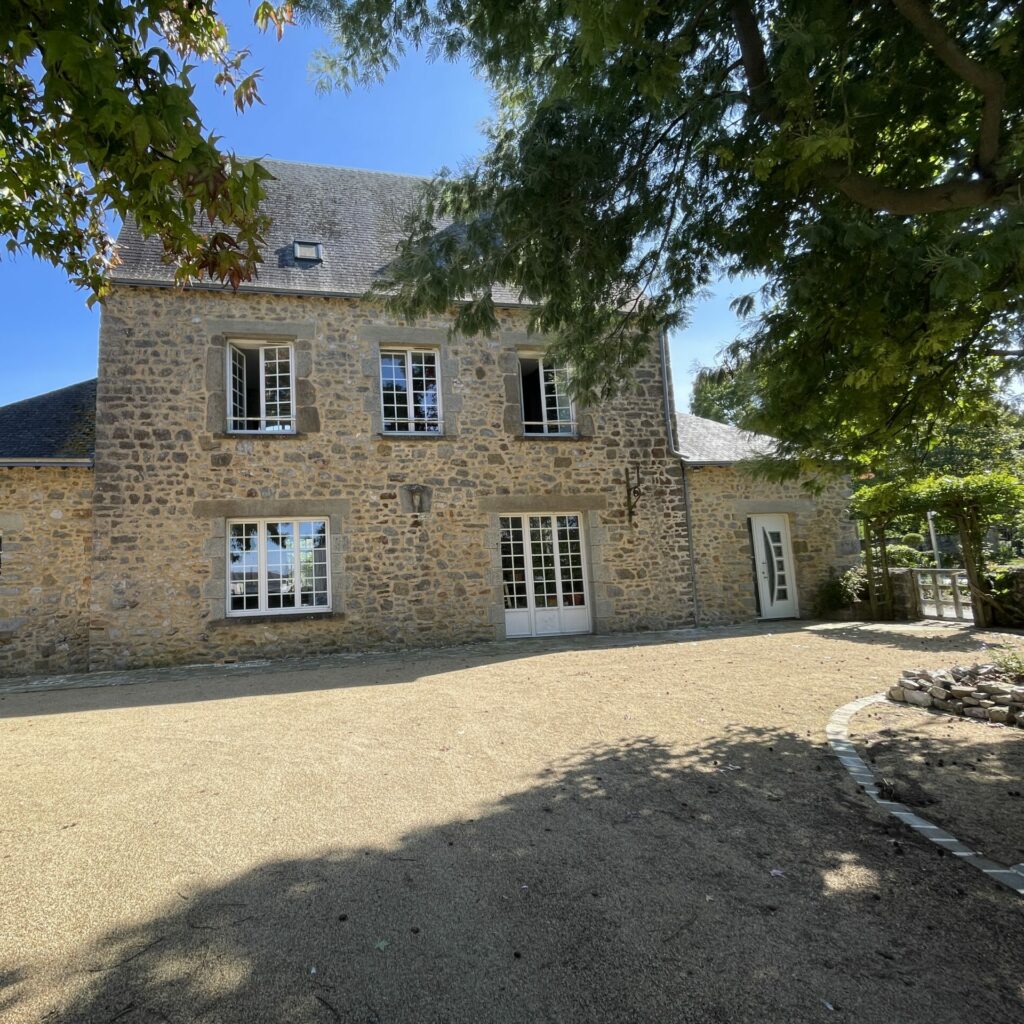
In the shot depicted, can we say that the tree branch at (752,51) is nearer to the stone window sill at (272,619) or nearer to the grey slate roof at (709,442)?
the grey slate roof at (709,442)

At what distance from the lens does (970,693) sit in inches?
182

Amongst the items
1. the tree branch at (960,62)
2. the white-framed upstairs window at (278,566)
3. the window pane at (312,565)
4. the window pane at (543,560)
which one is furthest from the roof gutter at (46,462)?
the tree branch at (960,62)

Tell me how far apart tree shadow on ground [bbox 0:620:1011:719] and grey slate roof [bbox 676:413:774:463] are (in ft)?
9.52

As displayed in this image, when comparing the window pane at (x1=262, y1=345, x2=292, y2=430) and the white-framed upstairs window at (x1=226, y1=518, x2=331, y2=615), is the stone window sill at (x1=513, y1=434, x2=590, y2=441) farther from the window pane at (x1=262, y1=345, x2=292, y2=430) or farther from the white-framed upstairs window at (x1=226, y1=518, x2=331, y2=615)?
the window pane at (x1=262, y1=345, x2=292, y2=430)

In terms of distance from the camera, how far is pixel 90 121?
1.94 metres

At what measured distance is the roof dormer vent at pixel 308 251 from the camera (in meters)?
10.1

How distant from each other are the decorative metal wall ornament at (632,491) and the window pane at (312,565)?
469cm

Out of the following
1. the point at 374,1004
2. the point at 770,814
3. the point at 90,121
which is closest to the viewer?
the point at 374,1004

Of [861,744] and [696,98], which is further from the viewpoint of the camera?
[861,744]

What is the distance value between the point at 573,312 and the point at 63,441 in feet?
26.2

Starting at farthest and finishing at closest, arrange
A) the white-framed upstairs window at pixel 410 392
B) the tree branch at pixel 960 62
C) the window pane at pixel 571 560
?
the window pane at pixel 571 560 → the white-framed upstairs window at pixel 410 392 → the tree branch at pixel 960 62

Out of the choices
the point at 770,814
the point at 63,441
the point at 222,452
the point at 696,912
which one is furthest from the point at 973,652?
the point at 63,441

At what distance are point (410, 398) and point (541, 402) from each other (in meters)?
2.15

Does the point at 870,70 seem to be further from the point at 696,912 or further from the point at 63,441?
the point at 63,441
